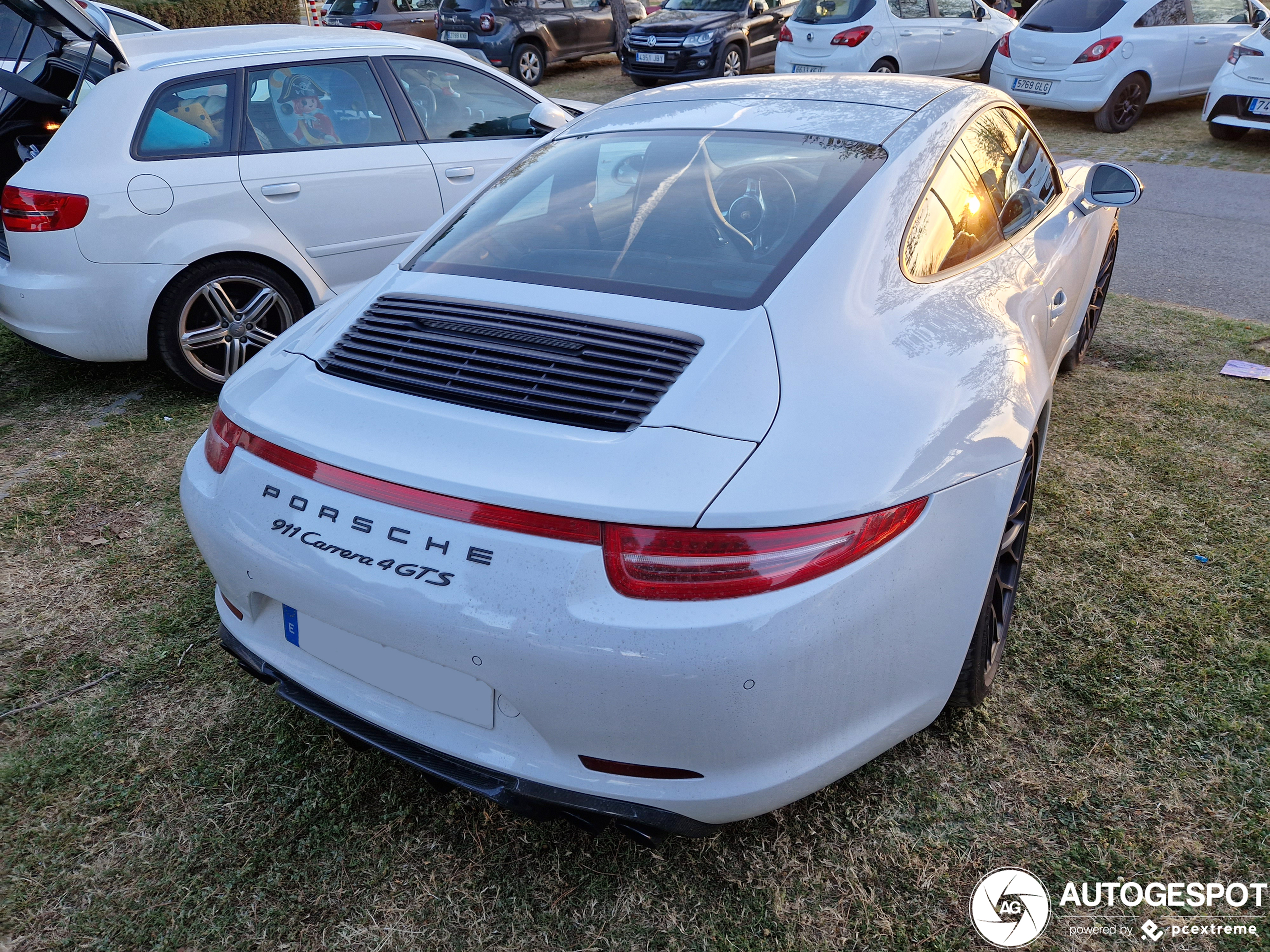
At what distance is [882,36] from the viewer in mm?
11594

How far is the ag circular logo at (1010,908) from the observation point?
1978mm

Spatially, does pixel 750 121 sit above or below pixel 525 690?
above

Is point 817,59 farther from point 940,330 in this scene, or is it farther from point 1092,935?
point 1092,935

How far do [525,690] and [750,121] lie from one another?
1.82 m

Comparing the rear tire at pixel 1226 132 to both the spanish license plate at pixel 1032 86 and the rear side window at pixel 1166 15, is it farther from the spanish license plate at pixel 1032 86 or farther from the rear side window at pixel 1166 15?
the spanish license plate at pixel 1032 86

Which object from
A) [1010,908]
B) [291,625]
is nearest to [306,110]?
[291,625]

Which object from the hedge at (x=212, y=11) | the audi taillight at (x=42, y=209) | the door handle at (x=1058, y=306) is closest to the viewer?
the door handle at (x=1058, y=306)

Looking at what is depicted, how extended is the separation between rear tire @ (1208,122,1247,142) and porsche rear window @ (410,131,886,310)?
10468mm

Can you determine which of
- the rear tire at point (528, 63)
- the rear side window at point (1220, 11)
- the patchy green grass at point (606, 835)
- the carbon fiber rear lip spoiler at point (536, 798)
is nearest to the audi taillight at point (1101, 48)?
the rear side window at point (1220, 11)

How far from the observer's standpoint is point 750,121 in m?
2.74

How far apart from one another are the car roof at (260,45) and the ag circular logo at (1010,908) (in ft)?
15.4

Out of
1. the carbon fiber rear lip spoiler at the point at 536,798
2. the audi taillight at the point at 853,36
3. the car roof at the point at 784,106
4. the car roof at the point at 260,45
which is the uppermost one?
the car roof at the point at 784,106

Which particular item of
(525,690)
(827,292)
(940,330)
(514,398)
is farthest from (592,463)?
(940,330)

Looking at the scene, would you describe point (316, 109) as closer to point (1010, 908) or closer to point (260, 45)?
point (260, 45)
